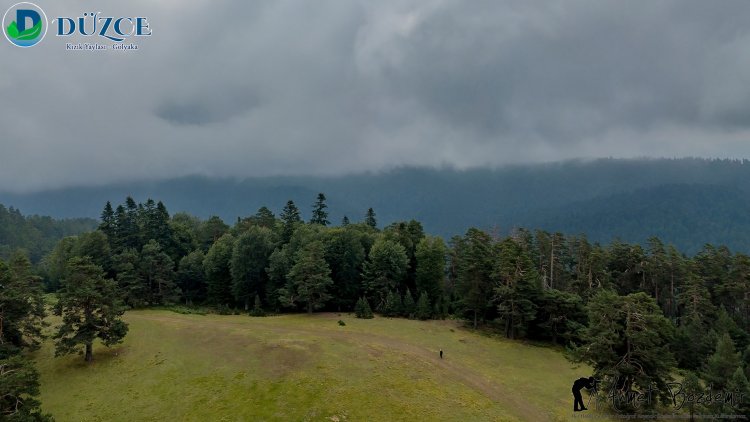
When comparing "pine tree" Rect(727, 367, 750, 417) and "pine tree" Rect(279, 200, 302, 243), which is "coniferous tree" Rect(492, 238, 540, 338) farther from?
"pine tree" Rect(279, 200, 302, 243)

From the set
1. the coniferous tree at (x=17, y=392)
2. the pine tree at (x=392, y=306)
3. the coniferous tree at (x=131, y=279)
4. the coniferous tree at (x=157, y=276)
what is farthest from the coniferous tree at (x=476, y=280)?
the coniferous tree at (x=131, y=279)

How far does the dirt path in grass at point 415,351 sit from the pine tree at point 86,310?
1374 centimetres

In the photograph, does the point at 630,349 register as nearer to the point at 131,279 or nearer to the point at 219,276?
the point at 219,276

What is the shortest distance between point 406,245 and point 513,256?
29.8 m

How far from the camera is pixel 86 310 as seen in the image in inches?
2032

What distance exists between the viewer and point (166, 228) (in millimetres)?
104562

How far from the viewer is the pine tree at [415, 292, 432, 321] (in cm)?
8225

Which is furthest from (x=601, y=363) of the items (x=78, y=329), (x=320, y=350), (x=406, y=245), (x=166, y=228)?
(x=166, y=228)

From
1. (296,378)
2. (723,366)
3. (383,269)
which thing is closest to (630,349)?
(723,366)

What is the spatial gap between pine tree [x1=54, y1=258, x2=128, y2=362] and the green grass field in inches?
116

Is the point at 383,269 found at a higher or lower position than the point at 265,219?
lower

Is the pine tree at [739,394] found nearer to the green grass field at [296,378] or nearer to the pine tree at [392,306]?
the green grass field at [296,378]

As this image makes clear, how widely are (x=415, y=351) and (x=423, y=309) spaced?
24840 mm

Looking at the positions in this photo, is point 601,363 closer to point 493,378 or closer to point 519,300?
point 493,378
